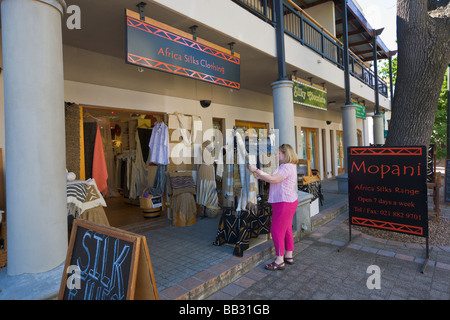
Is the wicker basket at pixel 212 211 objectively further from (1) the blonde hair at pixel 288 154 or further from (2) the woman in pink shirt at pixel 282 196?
(1) the blonde hair at pixel 288 154

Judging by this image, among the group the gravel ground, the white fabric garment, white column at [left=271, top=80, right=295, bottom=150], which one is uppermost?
white column at [left=271, top=80, right=295, bottom=150]

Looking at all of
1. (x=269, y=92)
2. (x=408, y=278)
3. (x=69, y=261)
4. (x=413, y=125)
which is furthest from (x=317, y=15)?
(x=69, y=261)

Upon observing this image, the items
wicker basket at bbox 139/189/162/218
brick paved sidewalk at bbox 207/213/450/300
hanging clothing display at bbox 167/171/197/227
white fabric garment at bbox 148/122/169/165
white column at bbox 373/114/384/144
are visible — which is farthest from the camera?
white column at bbox 373/114/384/144

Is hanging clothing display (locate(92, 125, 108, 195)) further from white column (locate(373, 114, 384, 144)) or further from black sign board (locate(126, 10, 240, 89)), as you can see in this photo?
white column (locate(373, 114, 384, 144))

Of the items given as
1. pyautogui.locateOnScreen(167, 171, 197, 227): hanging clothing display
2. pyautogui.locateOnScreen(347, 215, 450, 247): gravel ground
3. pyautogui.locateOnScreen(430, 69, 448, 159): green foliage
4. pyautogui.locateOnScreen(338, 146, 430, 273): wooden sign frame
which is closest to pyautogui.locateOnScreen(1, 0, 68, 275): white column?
pyautogui.locateOnScreen(167, 171, 197, 227): hanging clothing display

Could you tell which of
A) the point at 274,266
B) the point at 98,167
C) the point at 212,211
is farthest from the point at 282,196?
the point at 98,167

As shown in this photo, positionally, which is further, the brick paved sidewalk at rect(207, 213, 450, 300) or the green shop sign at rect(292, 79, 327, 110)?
the green shop sign at rect(292, 79, 327, 110)

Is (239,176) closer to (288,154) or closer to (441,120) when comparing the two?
(288,154)

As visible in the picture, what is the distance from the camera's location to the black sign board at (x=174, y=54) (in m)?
3.42

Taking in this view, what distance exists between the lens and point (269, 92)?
30.6 feet

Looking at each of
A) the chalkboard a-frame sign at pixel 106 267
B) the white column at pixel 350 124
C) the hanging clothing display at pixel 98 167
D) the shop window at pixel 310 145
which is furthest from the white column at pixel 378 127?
the chalkboard a-frame sign at pixel 106 267

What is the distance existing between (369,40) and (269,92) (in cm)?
741

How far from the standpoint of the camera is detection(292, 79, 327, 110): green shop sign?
6.02 metres

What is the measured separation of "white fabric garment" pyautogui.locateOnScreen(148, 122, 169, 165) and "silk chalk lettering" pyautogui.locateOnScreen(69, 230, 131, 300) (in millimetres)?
3404
